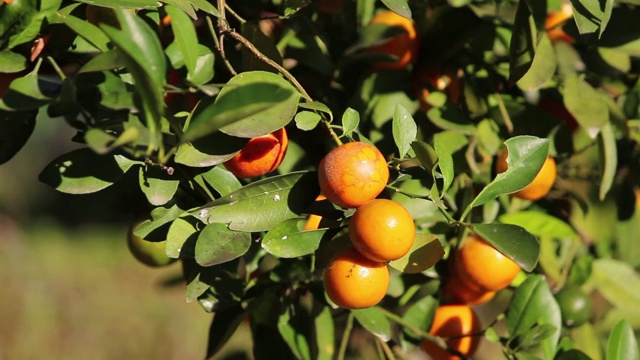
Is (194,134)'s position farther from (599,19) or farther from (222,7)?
(599,19)

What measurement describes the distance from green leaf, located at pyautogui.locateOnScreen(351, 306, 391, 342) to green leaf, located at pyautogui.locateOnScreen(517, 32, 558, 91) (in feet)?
0.88

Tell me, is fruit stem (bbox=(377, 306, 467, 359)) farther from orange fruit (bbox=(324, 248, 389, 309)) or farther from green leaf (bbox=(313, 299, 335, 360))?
orange fruit (bbox=(324, 248, 389, 309))

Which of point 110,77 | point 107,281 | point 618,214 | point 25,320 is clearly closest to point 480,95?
point 618,214

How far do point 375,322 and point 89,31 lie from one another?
39 centimetres

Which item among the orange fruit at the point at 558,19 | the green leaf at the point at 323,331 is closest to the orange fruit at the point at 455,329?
the green leaf at the point at 323,331

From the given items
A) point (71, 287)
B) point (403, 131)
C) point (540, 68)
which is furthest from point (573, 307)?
point (71, 287)

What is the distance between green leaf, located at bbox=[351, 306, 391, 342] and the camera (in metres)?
0.76

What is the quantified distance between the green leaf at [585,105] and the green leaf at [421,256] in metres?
0.23

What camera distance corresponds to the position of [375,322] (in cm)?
77

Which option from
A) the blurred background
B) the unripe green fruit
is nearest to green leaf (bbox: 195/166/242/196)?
the unripe green fruit

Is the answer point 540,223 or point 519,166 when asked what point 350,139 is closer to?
point 519,166

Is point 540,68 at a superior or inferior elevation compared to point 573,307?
superior

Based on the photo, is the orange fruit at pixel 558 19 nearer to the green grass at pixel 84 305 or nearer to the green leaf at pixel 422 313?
the green leaf at pixel 422 313

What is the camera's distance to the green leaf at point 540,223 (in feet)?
2.89
